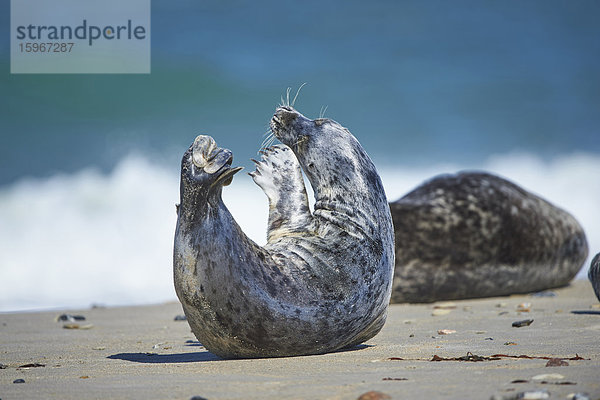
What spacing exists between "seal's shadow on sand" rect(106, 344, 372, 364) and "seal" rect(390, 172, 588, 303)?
3300 mm

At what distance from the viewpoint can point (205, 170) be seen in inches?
131

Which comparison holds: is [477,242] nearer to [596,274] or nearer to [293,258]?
[596,274]

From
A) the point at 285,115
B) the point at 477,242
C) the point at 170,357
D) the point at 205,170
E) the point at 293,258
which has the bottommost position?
the point at 170,357

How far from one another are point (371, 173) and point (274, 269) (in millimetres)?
877

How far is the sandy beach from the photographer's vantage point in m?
2.62

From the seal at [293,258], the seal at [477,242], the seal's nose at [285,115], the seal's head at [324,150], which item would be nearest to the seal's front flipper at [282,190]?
the seal at [293,258]

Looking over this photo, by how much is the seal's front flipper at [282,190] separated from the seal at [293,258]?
0.02 m

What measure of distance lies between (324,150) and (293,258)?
695mm

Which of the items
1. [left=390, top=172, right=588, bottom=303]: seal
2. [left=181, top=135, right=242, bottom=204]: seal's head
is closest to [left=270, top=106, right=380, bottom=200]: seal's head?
[left=181, top=135, right=242, bottom=204]: seal's head

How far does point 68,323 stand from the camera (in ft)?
20.1

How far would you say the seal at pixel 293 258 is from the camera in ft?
11.0

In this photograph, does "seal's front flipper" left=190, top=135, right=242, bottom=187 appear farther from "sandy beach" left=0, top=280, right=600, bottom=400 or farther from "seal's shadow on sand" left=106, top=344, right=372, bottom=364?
"seal's shadow on sand" left=106, top=344, right=372, bottom=364

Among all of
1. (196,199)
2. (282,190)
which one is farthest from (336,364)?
(282,190)

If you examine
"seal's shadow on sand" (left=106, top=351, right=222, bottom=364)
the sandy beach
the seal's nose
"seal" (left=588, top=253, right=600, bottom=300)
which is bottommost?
"seal's shadow on sand" (left=106, top=351, right=222, bottom=364)
